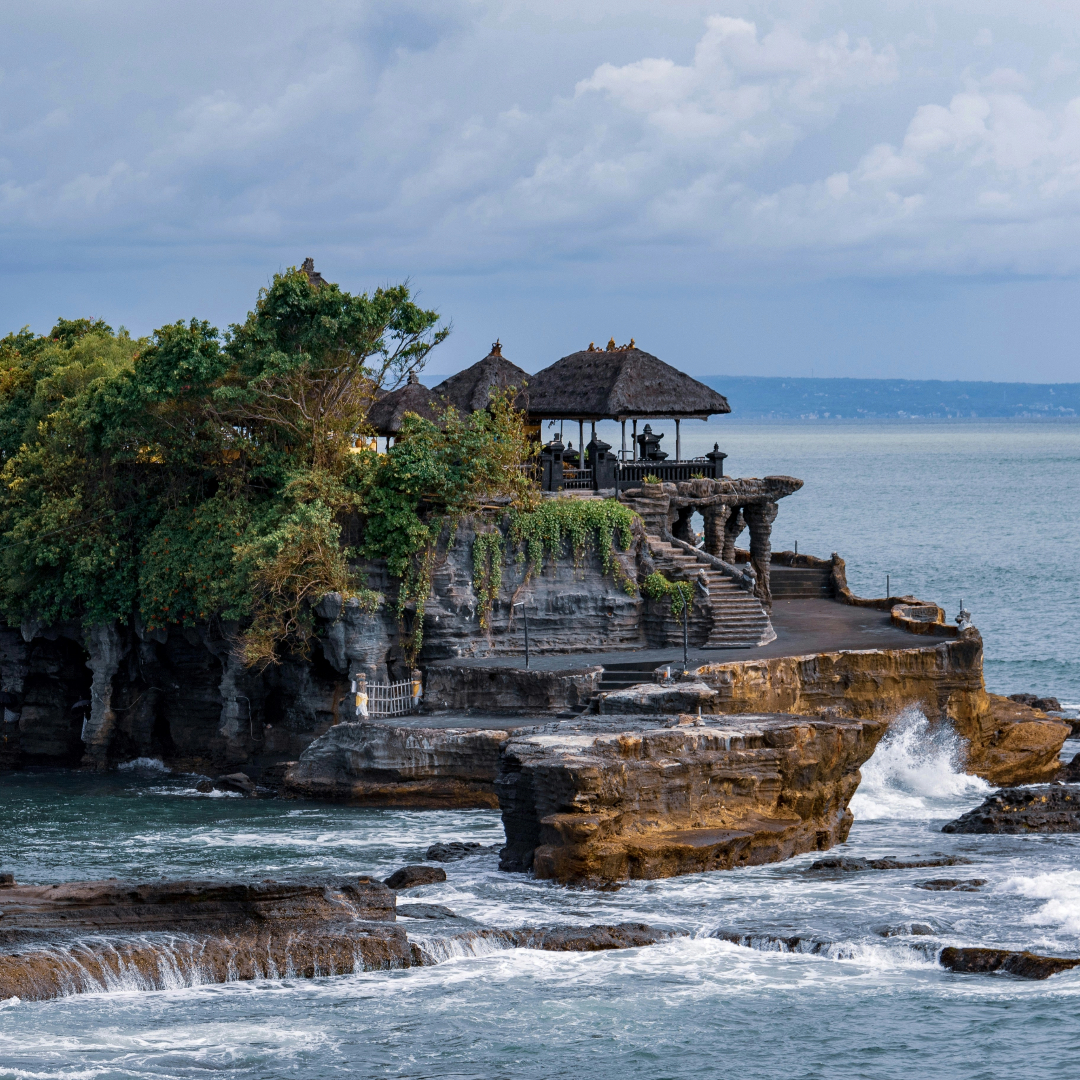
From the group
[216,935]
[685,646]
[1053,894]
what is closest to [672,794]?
[1053,894]

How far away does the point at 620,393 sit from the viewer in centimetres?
4756

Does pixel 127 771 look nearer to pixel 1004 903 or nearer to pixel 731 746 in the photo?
pixel 731 746

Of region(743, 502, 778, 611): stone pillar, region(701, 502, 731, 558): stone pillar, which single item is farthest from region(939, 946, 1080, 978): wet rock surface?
region(701, 502, 731, 558): stone pillar

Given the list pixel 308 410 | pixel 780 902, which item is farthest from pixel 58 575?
pixel 780 902

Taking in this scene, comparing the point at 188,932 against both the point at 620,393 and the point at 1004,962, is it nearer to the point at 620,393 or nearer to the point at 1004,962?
the point at 1004,962

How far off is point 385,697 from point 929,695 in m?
13.9

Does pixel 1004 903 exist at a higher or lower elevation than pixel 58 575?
lower

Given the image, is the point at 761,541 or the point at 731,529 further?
the point at 731,529

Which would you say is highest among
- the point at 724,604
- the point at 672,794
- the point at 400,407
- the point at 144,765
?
the point at 400,407

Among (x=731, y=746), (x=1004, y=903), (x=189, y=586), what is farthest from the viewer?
(x=189, y=586)

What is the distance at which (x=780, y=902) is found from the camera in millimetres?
30516

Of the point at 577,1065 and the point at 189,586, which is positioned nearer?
the point at 577,1065

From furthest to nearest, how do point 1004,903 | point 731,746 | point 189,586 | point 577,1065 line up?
point 189,586, point 731,746, point 1004,903, point 577,1065

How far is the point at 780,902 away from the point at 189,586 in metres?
18.9
